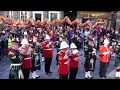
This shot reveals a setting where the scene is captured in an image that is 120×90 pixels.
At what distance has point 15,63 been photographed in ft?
29.9

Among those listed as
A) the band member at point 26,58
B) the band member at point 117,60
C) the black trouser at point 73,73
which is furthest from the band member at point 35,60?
the band member at point 117,60

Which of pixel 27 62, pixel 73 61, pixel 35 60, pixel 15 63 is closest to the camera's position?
pixel 15 63

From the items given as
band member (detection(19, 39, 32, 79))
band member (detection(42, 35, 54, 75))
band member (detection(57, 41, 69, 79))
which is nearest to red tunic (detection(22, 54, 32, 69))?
band member (detection(19, 39, 32, 79))

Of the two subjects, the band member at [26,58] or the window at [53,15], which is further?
the window at [53,15]

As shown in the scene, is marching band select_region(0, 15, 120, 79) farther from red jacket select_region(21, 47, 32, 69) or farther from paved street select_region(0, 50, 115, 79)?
paved street select_region(0, 50, 115, 79)

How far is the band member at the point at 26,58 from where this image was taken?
31.0ft

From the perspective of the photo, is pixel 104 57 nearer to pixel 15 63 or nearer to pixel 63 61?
pixel 63 61

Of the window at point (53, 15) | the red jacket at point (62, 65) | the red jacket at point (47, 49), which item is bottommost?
the red jacket at point (62, 65)

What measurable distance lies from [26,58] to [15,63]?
0.47 m

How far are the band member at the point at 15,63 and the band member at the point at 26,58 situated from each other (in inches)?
8.1

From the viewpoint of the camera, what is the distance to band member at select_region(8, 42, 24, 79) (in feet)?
29.8

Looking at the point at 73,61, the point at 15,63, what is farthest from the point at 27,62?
the point at 73,61

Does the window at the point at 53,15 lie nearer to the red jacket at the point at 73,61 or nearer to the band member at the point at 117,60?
the red jacket at the point at 73,61
